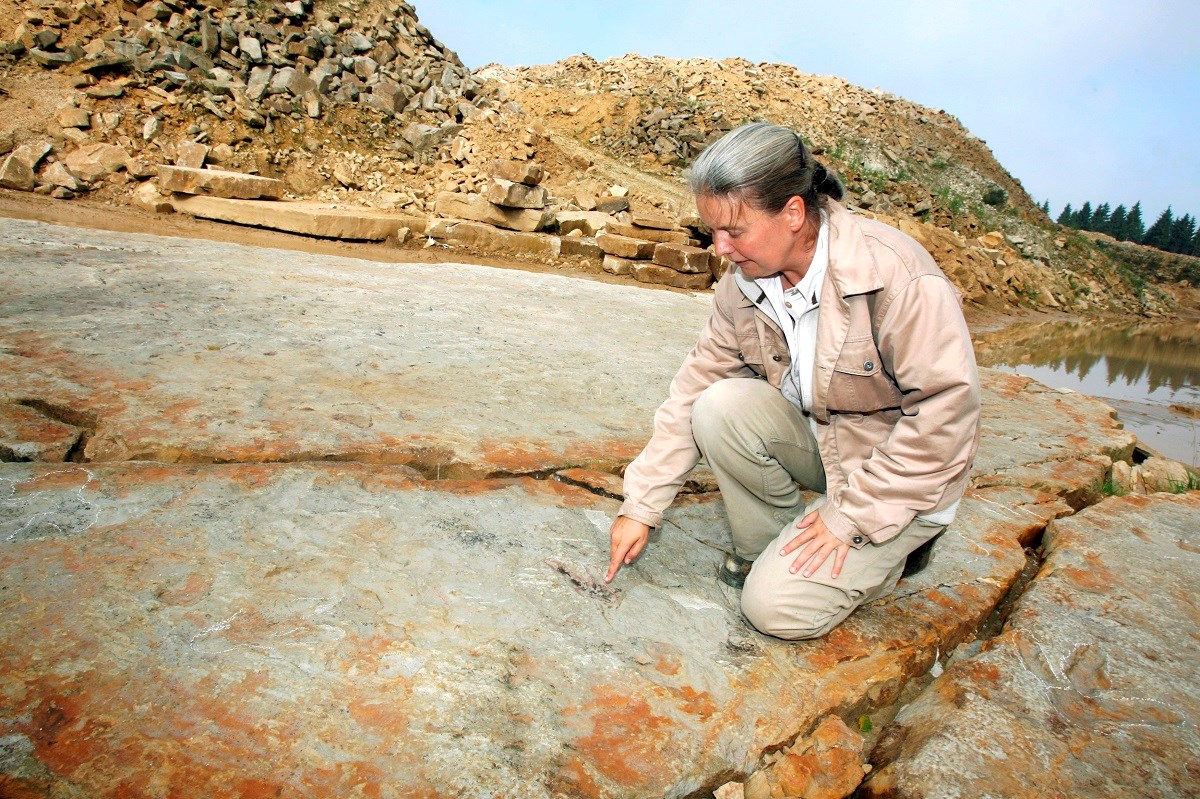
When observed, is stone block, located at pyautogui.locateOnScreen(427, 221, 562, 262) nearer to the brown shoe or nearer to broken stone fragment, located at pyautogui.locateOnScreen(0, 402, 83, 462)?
broken stone fragment, located at pyautogui.locateOnScreen(0, 402, 83, 462)

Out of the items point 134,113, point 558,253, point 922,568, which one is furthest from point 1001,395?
point 134,113

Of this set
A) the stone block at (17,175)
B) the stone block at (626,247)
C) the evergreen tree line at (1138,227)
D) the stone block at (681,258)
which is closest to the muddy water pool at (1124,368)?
the stone block at (681,258)

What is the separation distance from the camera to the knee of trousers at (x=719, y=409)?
188 centimetres

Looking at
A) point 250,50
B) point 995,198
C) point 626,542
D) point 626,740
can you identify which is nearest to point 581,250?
point 250,50

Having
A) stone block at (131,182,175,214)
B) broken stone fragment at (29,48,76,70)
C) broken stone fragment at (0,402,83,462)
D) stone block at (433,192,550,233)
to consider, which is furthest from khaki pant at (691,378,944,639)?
broken stone fragment at (29,48,76,70)

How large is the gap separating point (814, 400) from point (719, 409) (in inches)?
8.8

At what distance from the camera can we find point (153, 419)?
87.0 inches

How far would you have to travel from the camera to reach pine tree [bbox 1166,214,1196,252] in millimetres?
33906

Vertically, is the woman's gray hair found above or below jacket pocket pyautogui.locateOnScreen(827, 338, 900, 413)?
above

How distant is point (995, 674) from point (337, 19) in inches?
476

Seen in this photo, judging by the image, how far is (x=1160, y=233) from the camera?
34.6m

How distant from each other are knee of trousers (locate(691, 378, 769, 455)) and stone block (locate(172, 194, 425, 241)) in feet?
22.7

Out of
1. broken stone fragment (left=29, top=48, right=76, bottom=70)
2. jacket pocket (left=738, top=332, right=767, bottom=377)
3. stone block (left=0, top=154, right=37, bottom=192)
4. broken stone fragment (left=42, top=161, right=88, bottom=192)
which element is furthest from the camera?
broken stone fragment (left=29, top=48, right=76, bottom=70)

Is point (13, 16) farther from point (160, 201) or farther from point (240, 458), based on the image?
point (240, 458)
